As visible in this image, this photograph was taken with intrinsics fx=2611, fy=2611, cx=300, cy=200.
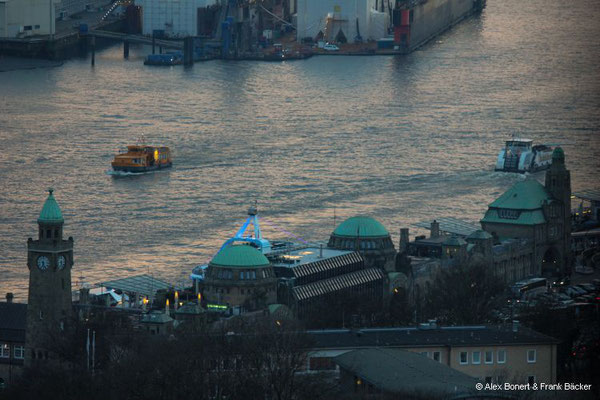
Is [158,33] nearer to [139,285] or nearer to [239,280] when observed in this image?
[139,285]

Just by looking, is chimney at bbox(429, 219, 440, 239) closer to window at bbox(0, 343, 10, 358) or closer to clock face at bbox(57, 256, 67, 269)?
window at bbox(0, 343, 10, 358)

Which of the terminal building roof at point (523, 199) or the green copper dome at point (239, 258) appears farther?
the terminal building roof at point (523, 199)

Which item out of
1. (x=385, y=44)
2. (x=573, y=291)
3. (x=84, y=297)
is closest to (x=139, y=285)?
(x=84, y=297)

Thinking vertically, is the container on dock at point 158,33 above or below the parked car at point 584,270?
above

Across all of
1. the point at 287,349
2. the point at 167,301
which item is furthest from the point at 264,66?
the point at 287,349

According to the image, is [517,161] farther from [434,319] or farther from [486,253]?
[434,319]

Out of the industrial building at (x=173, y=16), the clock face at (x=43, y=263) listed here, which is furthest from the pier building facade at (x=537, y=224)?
the industrial building at (x=173, y=16)

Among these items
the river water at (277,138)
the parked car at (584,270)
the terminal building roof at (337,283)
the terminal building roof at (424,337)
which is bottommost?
the parked car at (584,270)

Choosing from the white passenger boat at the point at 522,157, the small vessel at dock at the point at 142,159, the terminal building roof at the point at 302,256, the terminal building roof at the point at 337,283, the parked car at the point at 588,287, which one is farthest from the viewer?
the white passenger boat at the point at 522,157

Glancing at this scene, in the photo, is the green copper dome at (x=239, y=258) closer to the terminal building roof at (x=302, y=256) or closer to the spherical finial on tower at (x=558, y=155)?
the terminal building roof at (x=302, y=256)
